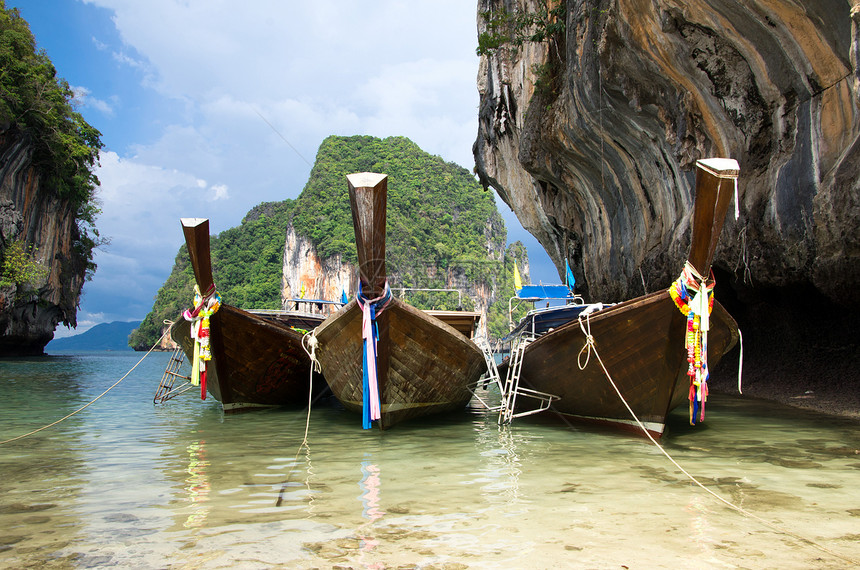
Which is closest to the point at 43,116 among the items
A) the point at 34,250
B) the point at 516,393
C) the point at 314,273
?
the point at 34,250

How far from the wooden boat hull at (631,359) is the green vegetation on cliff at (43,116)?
68.2ft

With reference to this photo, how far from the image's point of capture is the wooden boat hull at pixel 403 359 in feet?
18.8

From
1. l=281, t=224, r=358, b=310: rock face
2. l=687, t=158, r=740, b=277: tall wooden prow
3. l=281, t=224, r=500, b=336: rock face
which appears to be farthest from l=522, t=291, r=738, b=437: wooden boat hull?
l=281, t=224, r=358, b=310: rock face

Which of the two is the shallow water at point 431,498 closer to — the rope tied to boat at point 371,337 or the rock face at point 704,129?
the rope tied to boat at point 371,337

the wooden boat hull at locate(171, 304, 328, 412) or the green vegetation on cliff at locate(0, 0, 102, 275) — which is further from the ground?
the green vegetation on cliff at locate(0, 0, 102, 275)

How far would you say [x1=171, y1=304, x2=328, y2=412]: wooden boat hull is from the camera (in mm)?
7164

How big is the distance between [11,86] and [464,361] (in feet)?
71.9

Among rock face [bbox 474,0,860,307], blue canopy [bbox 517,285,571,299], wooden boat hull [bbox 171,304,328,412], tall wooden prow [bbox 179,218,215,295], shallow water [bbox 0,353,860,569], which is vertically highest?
rock face [bbox 474,0,860,307]

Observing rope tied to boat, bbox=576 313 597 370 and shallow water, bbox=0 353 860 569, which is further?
rope tied to boat, bbox=576 313 597 370

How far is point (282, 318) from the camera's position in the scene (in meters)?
9.39

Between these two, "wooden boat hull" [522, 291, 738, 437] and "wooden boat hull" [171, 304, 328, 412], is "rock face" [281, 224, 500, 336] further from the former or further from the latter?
"wooden boat hull" [522, 291, 738, 437]

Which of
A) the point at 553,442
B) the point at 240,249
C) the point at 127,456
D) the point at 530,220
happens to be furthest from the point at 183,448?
the point at 240,249

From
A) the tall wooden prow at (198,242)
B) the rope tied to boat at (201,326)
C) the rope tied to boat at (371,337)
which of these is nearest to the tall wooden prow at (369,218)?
the rope tied to boat at (371,337)

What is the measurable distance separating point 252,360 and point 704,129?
281 inches
